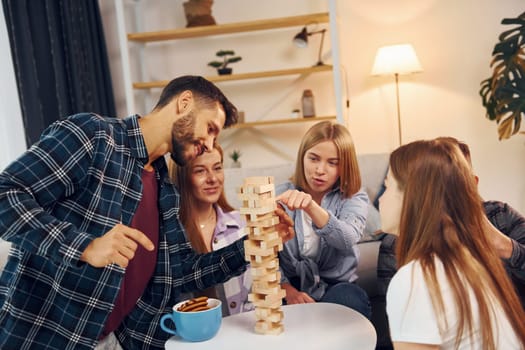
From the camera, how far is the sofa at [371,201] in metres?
2.15

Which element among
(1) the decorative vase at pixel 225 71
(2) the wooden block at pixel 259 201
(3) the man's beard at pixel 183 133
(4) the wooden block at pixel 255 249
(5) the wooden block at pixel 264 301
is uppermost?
(1) the decorative vase at pixel 225 71

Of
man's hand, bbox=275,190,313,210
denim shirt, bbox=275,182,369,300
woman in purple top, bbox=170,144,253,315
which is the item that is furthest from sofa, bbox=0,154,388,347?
man's hand, bbox=275,190,313,210

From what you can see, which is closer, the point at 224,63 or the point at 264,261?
the point at 264,261

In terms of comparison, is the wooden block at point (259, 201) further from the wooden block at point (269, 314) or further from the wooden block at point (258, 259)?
the wooden block at point (269, 314)

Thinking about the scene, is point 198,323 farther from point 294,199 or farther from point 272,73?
point 272,73

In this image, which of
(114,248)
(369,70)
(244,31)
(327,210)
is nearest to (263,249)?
(114,248)

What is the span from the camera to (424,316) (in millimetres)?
881

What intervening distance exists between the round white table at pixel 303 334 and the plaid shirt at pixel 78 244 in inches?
7.3

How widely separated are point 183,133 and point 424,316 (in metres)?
0.75

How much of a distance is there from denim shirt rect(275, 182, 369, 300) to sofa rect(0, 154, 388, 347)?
47 centimetres

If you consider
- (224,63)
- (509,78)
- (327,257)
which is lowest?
(327,257)

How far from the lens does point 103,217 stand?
1.23 meters

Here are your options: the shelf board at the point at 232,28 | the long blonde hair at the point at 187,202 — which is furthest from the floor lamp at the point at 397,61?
the long blonde hair at the point at 187,202

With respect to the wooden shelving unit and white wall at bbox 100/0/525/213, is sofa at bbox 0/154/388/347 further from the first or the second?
white wall at bbox 100/0/525/213
